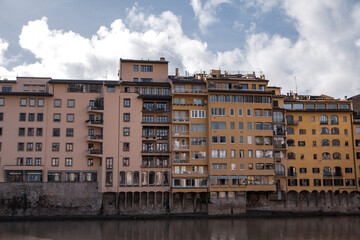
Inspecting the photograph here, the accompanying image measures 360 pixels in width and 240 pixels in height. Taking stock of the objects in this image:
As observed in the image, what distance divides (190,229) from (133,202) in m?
14.2

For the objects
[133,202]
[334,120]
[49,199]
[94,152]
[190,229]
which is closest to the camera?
[190,229]

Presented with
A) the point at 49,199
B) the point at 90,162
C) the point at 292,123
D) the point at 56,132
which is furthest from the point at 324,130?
the point at 49,199

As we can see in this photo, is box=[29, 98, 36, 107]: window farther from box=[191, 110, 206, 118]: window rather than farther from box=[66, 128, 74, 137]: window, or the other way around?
box=[191, 110, 206, 118]: window

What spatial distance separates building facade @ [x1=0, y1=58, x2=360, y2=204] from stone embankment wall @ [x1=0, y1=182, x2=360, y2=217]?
0.72 meters

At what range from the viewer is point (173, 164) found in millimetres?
66250

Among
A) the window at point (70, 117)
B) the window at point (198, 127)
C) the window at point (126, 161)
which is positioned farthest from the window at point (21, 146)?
the window at point (198, 127)

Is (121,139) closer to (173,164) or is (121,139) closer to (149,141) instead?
(149,141)

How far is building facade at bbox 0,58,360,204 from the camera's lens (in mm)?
65625

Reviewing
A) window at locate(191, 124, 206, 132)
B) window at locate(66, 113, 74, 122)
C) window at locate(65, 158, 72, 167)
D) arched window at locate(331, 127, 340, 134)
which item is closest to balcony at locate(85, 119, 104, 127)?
window at locate(66, 113, 74, 122)

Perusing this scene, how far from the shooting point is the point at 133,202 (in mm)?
66312

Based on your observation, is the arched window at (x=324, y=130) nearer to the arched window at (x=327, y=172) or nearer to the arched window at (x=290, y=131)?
the arched window at (x=290, y=131)

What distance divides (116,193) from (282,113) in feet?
109

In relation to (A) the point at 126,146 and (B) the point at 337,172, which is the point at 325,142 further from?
(A) the point at 126,146

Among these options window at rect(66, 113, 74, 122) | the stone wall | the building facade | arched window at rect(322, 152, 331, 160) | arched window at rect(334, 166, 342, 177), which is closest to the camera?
the stone wall
